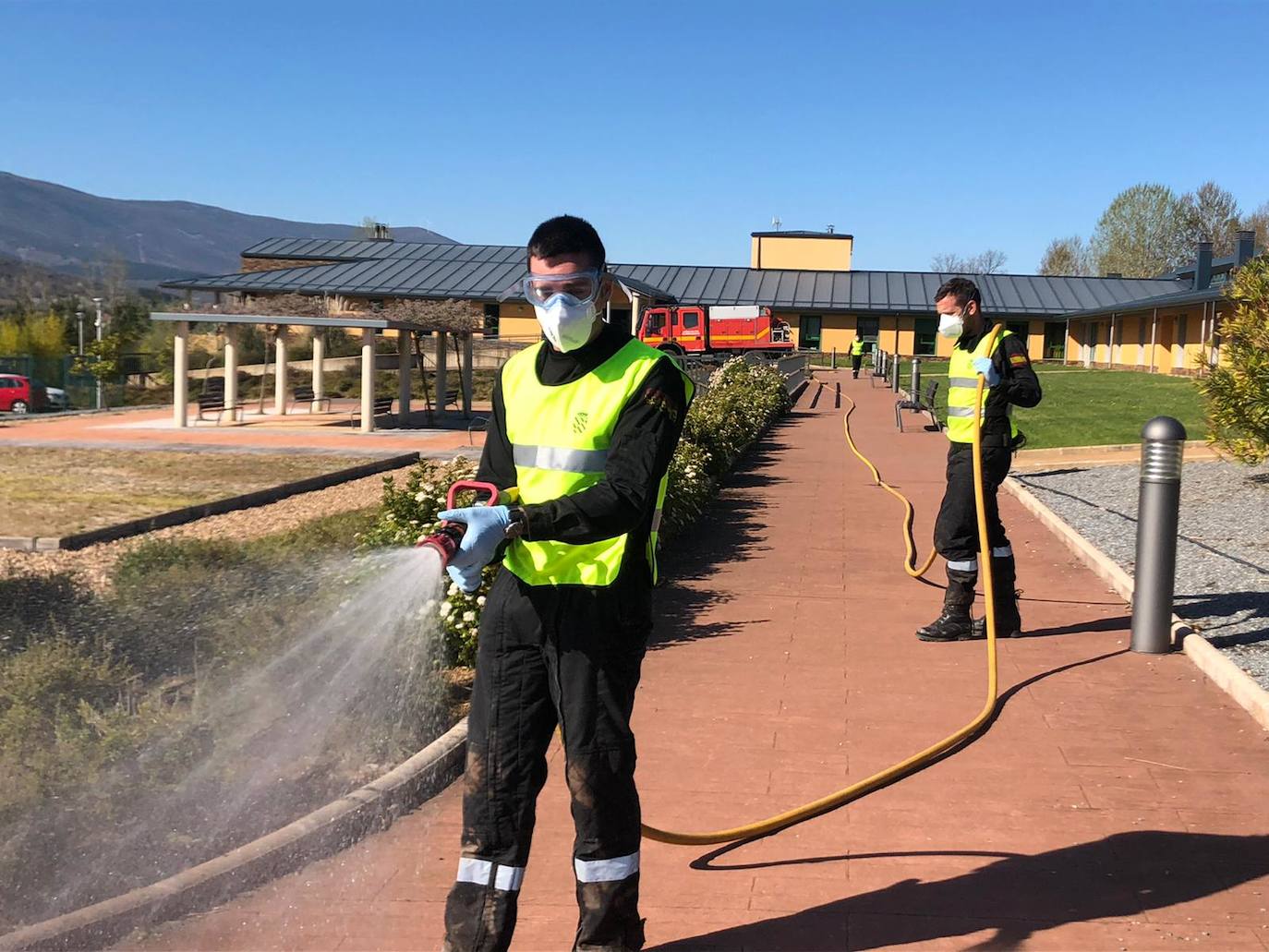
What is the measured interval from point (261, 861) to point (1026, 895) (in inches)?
103

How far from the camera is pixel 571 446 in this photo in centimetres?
350

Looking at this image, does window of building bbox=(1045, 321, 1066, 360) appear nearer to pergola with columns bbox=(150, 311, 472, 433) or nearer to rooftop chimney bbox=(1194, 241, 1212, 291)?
rooftop chimney bbox=(1194, 241, 1212, 291)

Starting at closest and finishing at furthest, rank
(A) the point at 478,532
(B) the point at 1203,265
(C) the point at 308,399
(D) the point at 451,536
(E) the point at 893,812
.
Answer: (A) the point at 478,532 < (D) the point at 451,536 < (E) the point at 893,812 < (C) the point at 308,399 < (B) the point at 1203,265

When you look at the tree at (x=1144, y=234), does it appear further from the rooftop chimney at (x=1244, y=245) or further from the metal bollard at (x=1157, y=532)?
the metal bollard at (x=1157, y=532)

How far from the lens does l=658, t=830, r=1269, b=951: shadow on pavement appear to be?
4035 mm

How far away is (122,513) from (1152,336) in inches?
1725

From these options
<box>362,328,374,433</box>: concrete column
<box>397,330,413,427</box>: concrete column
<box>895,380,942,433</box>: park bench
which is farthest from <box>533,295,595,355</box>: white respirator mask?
<box>397,330,413,427</box>: concrete column

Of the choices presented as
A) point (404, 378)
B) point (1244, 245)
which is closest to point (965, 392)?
point (404, 378)

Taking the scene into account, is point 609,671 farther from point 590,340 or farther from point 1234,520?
point 1234,520

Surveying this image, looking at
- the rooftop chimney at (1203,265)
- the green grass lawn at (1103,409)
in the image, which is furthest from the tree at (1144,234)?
the green grass lawn at (1103,409)

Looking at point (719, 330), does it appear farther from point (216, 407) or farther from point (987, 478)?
point (987, 478)

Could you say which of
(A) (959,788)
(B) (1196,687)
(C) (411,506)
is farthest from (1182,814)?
(C) (411,506)

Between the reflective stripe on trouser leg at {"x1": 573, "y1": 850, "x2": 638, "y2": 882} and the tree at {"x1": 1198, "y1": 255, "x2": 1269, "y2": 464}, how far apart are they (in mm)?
10029

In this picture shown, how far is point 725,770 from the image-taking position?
557 centimetres
